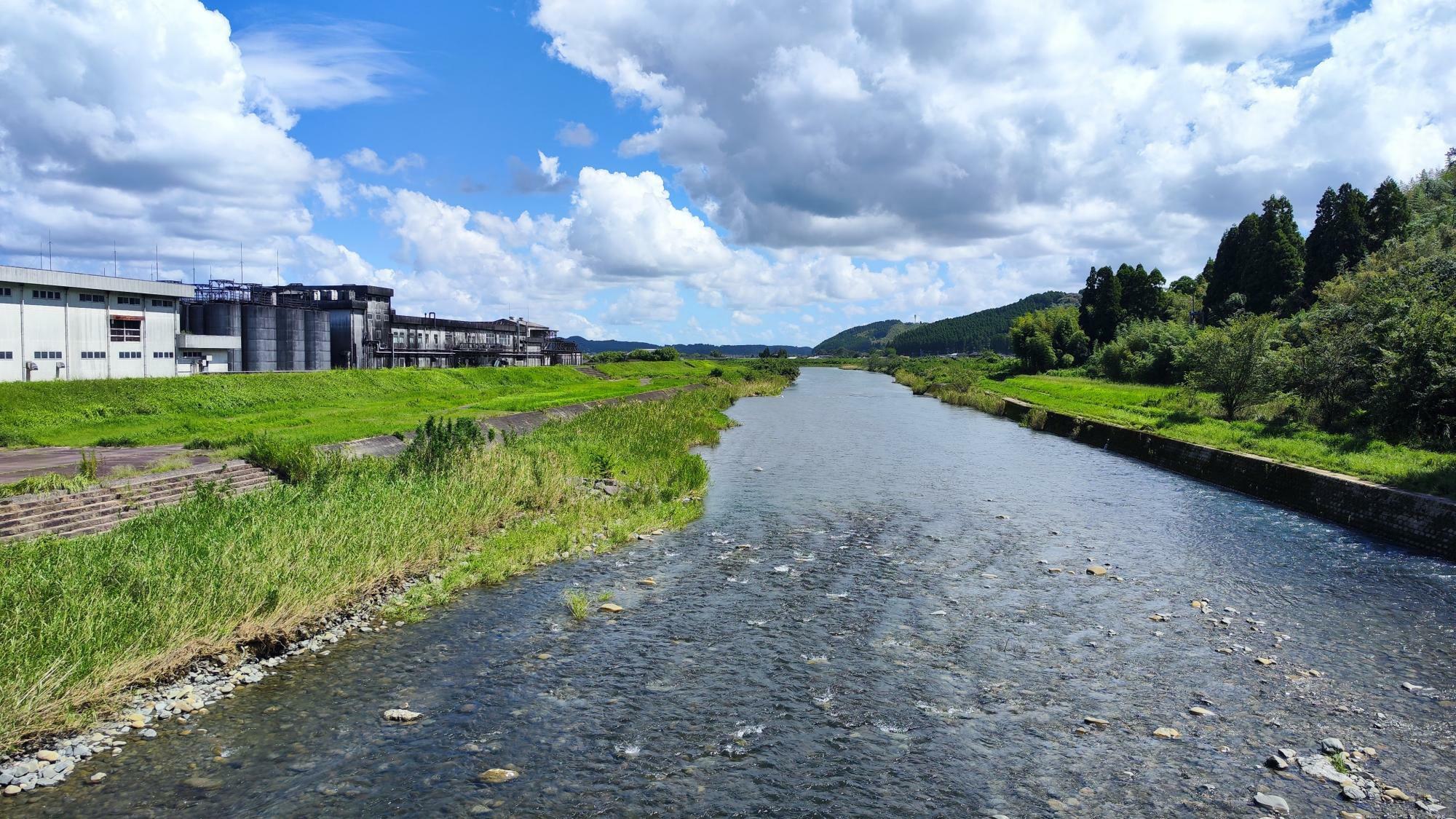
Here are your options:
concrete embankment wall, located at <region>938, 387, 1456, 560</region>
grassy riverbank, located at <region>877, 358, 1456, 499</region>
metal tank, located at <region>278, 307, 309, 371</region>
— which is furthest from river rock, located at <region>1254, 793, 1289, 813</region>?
metal tank, located at <region>278, 307, 309, 371</region>

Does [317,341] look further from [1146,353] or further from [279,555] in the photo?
[1146,353]

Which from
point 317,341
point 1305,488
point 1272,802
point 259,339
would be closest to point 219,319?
point 259,339

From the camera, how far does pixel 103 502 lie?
1587cm

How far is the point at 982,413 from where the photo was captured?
58062 mm

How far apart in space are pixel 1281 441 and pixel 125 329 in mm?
62290

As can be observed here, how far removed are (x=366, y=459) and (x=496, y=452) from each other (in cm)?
344

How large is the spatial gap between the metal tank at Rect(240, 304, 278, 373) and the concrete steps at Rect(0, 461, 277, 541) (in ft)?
177

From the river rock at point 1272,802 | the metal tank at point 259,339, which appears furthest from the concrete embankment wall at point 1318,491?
the metal tank at point 259,339

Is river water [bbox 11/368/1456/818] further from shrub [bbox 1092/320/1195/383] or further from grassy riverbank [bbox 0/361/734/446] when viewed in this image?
shrub [bbox 1092/320/1195/383]

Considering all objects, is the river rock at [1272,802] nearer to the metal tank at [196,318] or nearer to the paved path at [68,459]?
the paved path at [68,459]

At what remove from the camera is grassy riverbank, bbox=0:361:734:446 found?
27.9 m

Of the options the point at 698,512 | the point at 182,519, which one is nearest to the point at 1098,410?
the point at 698,512

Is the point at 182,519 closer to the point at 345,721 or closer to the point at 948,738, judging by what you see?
the point at 345,721

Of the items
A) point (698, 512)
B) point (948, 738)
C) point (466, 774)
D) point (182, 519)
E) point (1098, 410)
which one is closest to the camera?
point (466, 774)
